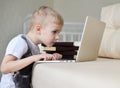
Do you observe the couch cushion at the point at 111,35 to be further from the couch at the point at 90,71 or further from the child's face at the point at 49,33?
the child's face at the point at 49,33

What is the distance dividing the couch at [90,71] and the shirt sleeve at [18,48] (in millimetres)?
110

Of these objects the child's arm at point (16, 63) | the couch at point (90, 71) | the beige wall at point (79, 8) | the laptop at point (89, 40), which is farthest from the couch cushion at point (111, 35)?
the child's arm at point (16, 63)

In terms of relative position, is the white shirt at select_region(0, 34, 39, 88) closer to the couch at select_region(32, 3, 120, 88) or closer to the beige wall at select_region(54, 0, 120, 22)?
the couch at select_region(32, 3, 120, 88)

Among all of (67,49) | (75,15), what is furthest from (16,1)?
(67,49)

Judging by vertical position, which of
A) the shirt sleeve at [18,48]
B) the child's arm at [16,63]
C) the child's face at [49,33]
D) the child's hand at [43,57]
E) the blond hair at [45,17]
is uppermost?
the blond hair at [45,17]

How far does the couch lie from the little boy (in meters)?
0.06

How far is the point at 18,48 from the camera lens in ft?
3.80

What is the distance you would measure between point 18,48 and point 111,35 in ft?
A: 2.38

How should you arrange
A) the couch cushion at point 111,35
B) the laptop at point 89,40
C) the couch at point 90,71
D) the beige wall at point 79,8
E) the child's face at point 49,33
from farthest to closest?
1. the beige wall at point 79,8
2. the couch cushion at point 111,35
3. the child's face at point 49,33
4. the laptop at point 89,40
5. the couch at point 90,71

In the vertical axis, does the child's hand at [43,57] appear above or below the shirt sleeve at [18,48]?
below

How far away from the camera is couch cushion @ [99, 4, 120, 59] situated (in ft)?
5.14

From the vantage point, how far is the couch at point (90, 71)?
66 centimetres

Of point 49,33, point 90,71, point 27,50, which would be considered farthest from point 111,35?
point 90,71

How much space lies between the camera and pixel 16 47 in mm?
1157
